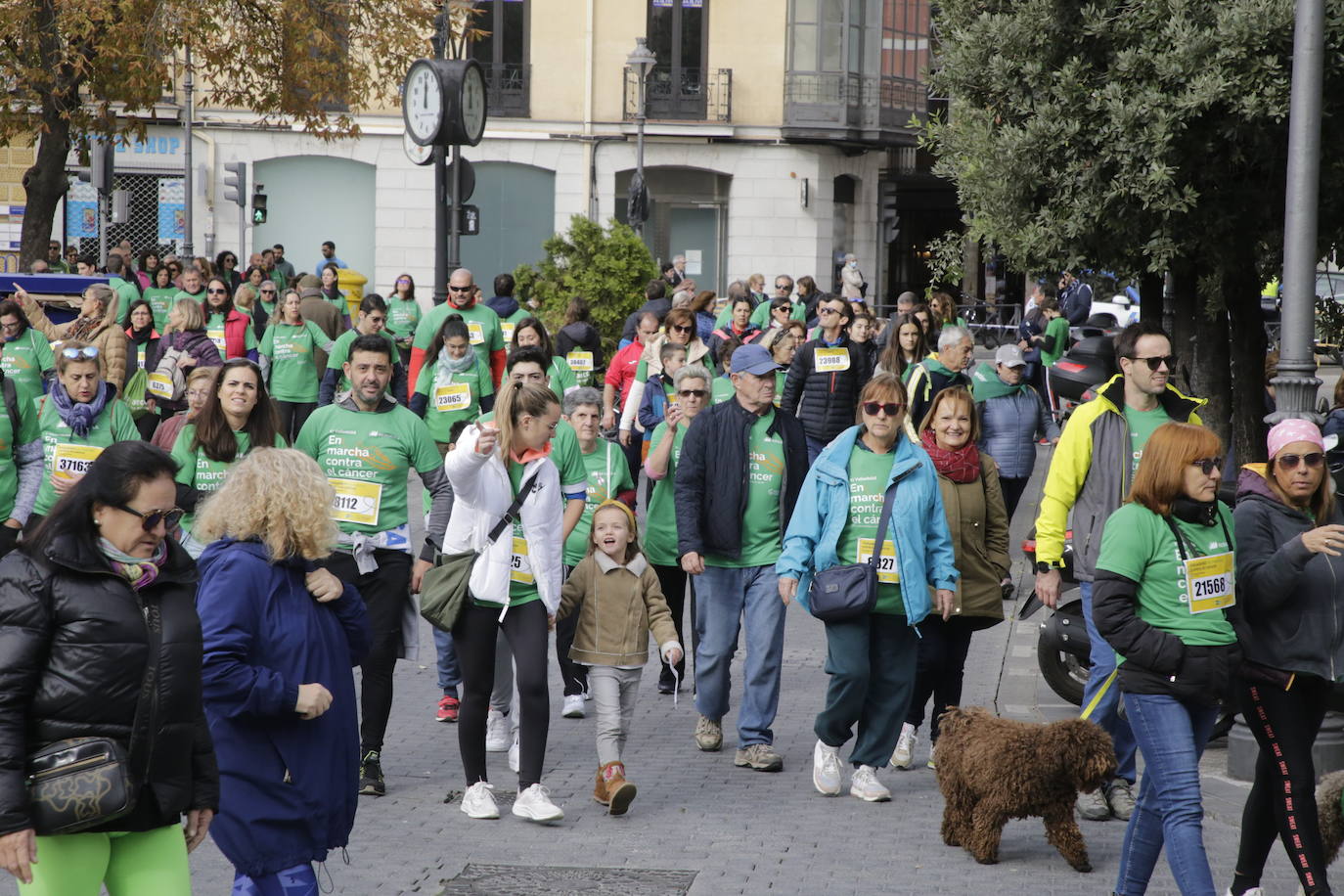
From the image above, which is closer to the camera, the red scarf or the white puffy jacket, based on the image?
the white puffy jacket

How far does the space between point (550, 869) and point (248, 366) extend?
2.37m

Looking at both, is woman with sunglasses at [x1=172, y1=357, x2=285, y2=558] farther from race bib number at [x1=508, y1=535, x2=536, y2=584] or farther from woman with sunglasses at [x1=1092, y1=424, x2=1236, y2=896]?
woman with sunglasses at [x1=1092, y1=424, x2=1236, y2=896]

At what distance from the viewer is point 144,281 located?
22938 millimetres

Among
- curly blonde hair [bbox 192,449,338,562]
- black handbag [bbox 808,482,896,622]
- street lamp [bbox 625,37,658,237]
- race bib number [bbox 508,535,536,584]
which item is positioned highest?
street lamp [bbox 625,37,658,237]

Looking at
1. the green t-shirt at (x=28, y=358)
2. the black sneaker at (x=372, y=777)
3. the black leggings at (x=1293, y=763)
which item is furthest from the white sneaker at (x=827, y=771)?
the green t-shirt at (x=28, y=358)

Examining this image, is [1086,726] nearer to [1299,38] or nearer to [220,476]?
[1299,38]

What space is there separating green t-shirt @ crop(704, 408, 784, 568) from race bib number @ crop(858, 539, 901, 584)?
834 millimetres

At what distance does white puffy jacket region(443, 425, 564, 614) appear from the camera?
6625 mm

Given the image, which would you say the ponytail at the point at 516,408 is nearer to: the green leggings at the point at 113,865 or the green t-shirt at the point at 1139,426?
the green t-shirt at the point at 1139,426

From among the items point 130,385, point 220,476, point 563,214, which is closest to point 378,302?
point 130,385

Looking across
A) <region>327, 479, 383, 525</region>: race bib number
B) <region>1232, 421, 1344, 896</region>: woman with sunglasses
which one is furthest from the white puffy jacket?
<region>1232, 421, 1344, 896</region>: woman with sunglasses

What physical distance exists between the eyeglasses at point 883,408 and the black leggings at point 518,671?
1562 millimetres

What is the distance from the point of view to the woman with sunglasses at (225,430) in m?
6.98

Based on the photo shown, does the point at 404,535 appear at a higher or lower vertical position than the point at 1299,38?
lower
